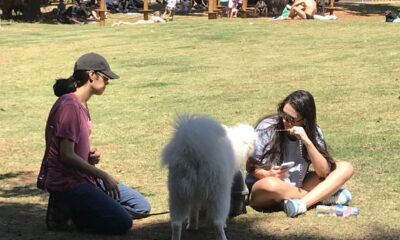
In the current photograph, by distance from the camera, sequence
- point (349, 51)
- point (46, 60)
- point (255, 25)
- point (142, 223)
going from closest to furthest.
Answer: point (142, 223), point (349, 51), point (46, 60), point (255, 25)

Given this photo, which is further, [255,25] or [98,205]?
[255,25]

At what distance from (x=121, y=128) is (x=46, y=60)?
827 centimetres

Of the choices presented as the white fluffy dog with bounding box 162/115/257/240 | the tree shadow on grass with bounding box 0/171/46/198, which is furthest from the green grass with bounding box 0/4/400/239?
the white fluffy dog with bounding box 162/115/257/240

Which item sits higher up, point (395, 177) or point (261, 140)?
point (261, 140)

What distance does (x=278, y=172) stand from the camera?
18.0ft

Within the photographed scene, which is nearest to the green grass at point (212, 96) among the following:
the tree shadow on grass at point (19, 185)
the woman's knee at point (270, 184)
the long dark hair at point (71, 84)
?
the tree shadow on grass at point (19, 185)

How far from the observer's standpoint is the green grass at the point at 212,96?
5.42 metres

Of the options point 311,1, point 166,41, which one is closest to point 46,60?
point 166,41

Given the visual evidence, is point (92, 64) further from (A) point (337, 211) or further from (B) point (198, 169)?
(A) point (337, 211)

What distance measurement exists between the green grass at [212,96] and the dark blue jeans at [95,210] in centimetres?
16

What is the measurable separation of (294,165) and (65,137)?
204 centimetres

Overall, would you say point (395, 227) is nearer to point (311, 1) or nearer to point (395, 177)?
point (395, 177)

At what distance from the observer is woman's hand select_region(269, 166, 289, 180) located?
216 inches

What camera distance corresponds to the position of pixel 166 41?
1912 cm
